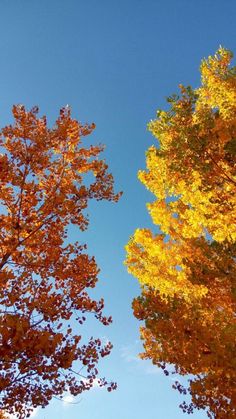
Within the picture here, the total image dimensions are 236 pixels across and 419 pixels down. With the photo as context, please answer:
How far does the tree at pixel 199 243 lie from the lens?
8.27 meters

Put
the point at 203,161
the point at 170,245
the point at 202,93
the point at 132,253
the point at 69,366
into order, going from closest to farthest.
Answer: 1. the point at 69,366
2. the point at 203,161
3. the point at 202,93
4. the point at 170,245
5. the point at 132,253

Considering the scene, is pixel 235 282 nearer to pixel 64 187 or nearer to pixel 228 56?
pixel 64 187

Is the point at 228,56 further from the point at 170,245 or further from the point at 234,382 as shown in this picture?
the point at 234,382

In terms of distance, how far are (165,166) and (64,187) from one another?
2583 mm

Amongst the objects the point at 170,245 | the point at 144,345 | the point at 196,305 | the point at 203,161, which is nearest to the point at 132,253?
the point at 170,245

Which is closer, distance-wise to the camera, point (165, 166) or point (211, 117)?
point (211, 117)

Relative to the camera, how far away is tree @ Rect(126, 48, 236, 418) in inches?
325

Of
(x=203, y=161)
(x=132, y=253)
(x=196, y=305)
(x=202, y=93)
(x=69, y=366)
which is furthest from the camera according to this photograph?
(x=132, y=253)

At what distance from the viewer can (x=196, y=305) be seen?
9.61 meters

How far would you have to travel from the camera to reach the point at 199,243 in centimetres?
1123

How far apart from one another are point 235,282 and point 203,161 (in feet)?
11.2

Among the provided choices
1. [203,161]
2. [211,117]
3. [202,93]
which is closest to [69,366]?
[203,161]

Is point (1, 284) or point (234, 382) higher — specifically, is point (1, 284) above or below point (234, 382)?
above

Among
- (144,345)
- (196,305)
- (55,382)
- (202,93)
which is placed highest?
(202,93)
